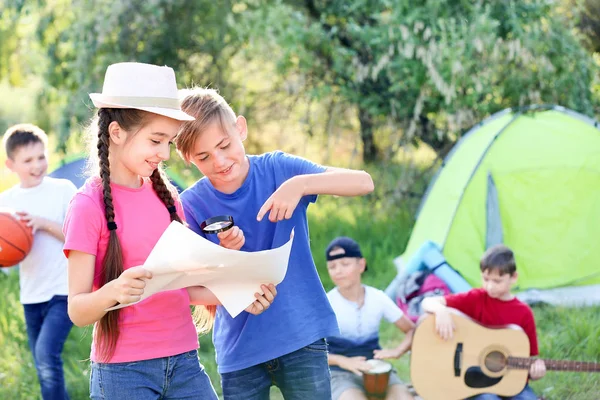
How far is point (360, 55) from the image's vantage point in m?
7.76

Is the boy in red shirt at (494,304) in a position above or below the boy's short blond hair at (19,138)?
below

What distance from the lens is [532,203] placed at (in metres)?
5.80

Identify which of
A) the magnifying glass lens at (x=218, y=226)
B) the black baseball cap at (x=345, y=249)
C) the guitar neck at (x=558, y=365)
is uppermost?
the magnifying glass lens at (x=218, y=226)

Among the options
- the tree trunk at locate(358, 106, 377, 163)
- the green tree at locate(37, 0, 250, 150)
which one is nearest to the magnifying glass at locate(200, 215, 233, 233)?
the green tree at locate(37, 0, 250, 150)

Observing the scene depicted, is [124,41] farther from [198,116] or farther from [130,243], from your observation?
[130,243]

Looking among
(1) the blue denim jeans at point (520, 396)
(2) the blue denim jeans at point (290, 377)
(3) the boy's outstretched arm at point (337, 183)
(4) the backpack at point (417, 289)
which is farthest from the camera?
(4) the backpack at point (417, 289)

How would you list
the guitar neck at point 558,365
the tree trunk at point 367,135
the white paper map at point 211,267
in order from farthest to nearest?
the tree trunk at point 367,135, the guitar neck at point 558,365, the white paper map at point 211,267

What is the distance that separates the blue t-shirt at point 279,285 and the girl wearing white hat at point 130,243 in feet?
0.62

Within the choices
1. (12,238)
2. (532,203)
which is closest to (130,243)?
(12,238)

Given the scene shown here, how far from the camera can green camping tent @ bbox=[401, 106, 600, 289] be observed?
5660 mm

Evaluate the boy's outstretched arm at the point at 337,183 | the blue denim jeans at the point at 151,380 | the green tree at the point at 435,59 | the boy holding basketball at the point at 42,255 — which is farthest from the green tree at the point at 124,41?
the blue denim jeans at the point at 151,380

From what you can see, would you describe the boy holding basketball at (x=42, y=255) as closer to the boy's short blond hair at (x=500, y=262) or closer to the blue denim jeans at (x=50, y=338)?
the blue denim jeans at (x=50, y=338)

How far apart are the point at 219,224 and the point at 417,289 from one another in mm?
3305

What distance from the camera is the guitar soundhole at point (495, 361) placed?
161 inches
